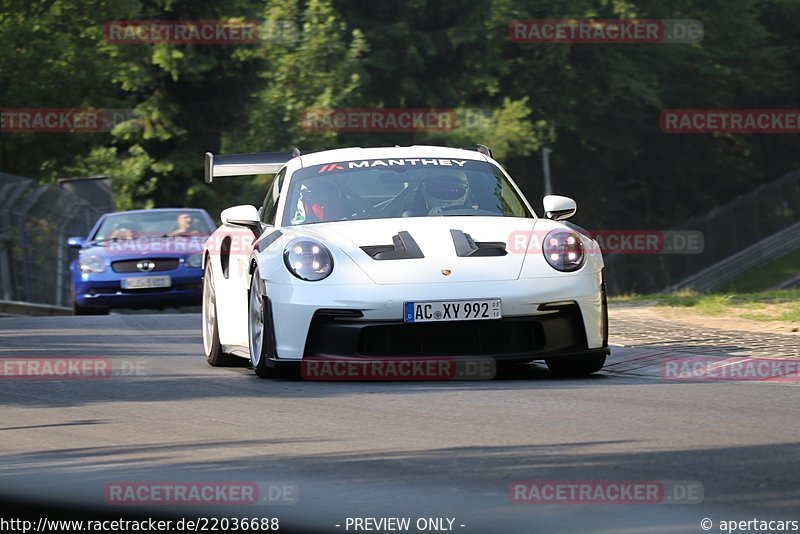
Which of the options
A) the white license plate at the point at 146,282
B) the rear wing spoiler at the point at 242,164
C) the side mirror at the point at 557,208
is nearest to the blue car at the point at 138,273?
the white license plate at the point at 146,282

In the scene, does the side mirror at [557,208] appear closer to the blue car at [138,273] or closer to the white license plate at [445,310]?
the white license plate at [445,310]

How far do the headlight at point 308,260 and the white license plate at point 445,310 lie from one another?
0.58 m

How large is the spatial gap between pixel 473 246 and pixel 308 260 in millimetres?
999

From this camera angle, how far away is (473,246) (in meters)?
9.98

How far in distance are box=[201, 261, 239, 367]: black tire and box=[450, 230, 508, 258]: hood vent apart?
242 cm

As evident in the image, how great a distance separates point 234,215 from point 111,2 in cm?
3239

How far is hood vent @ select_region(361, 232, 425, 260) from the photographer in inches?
386

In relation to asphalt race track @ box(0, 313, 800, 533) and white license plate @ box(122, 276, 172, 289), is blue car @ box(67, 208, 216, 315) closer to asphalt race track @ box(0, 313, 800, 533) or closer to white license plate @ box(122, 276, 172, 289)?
white license plate @ box(122, 276, 172, 289)

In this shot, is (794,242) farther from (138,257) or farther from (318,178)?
(318,178)

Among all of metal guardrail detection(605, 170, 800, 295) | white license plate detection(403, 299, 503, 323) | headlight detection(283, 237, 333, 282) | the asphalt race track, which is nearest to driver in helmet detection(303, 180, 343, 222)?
headlight detection(283, 237, 333, 282)

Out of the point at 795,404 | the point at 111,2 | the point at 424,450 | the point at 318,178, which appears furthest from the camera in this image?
the point at 111,2

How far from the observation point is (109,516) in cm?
559

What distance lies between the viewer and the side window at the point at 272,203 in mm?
11367

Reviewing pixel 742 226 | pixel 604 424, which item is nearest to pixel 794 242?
pixel 742 226
